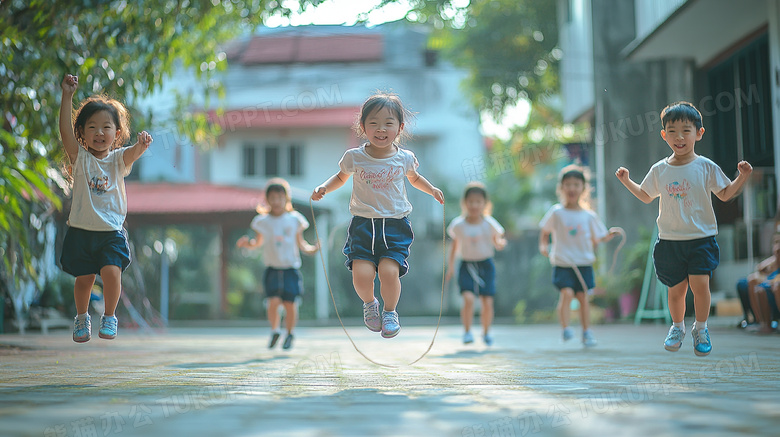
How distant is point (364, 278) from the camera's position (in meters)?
5.90

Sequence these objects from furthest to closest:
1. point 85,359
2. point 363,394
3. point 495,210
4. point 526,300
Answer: point 495,210, point 526,300, point 85,359, point 363,394

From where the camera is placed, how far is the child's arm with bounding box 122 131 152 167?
5.69 meters

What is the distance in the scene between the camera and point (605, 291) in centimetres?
1570

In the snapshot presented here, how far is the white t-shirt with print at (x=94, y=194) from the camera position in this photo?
5777 mm

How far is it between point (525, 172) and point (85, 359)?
2431 cm

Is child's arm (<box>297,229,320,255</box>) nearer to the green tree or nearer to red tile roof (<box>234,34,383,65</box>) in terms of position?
the green tree

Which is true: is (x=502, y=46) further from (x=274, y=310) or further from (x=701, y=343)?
(x=701, y=343)

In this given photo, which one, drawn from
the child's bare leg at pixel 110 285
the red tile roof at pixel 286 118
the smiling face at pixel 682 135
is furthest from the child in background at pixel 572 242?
the red tile roof at pixel 286 118

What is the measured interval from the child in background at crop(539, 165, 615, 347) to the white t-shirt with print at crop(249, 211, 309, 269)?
2461 millimetres

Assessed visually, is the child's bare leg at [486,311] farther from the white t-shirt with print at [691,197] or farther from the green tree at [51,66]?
the green tree at [51,66]

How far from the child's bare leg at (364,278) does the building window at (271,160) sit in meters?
21.9

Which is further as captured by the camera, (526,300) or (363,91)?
(363,91)

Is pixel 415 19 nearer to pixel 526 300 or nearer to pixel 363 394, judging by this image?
pixel 526 300

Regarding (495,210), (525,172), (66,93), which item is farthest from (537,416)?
(525,172)
